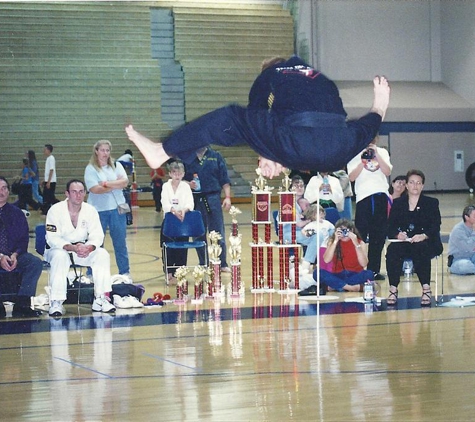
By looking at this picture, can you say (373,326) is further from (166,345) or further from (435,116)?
(435,116)

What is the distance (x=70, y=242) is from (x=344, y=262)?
288cm

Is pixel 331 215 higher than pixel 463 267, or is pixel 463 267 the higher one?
pixel 331 215

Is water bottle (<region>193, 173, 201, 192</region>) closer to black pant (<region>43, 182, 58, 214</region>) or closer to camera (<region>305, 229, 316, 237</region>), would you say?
camera (<region>305, 229, 316, 237</region>)

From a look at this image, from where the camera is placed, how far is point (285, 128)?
16.2 feet

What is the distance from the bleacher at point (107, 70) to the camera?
903 inches

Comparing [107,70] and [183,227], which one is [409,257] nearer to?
[183,227]

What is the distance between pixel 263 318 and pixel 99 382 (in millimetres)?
2546

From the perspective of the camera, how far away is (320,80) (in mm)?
5078

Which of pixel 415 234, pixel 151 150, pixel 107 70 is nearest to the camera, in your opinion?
pixel 151 150

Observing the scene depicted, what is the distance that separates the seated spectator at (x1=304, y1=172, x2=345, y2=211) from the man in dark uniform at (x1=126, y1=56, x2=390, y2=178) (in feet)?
19.3

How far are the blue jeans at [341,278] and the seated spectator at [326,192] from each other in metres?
1.51

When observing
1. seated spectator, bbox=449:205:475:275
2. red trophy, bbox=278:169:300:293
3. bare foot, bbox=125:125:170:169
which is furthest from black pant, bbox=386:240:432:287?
bare foot, bbox=125:125:170:169

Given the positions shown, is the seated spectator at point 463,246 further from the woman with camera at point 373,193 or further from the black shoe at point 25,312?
the black shoe at point 25,312

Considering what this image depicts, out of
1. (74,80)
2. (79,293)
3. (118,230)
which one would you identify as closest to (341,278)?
(118,230)
